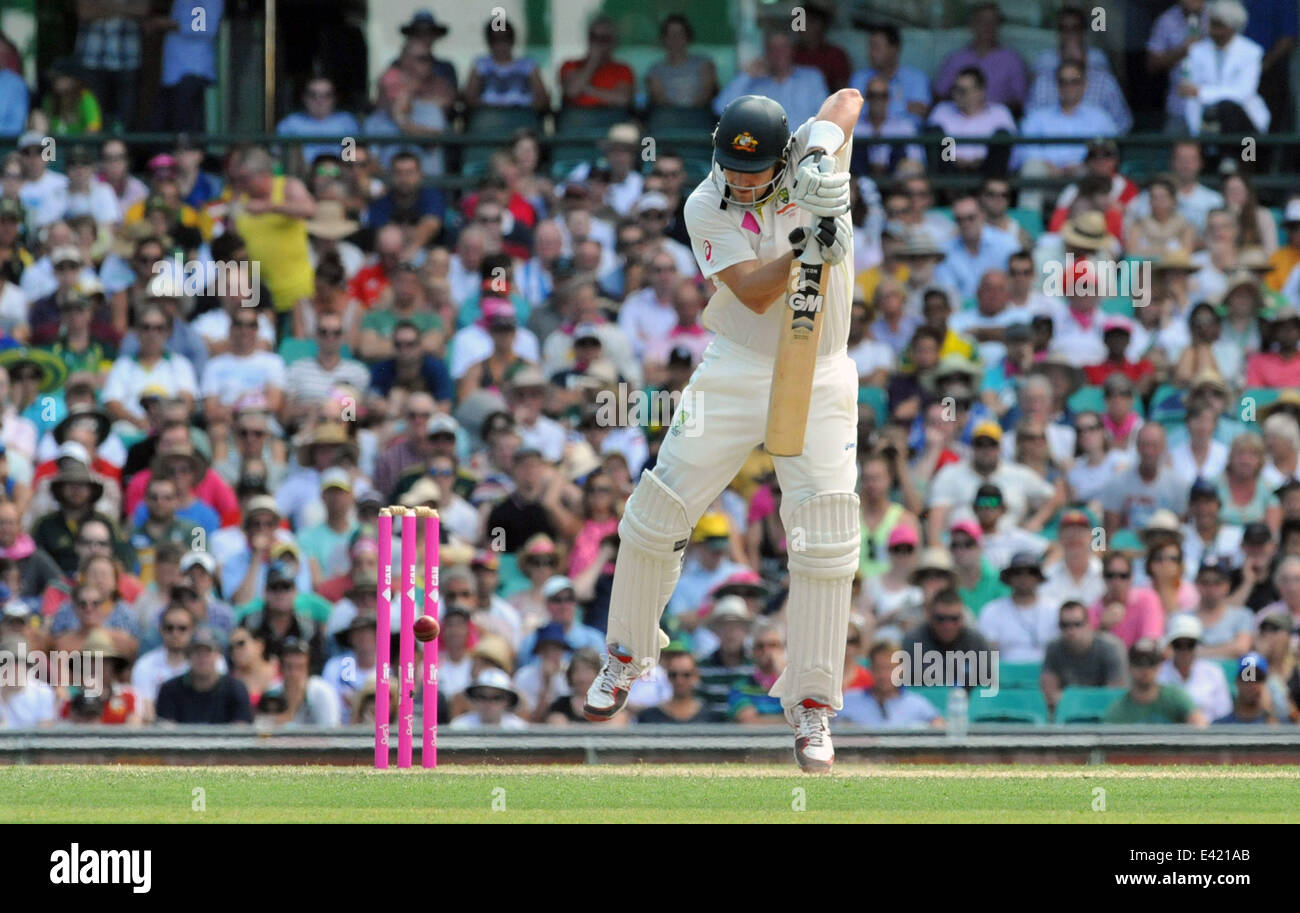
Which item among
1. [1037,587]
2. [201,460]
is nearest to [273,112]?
[201,460]

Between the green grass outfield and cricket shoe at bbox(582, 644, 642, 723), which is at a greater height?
cricket shoe at bbox(582, 644, 642, 723)

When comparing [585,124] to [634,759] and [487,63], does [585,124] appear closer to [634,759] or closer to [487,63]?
[487,63]

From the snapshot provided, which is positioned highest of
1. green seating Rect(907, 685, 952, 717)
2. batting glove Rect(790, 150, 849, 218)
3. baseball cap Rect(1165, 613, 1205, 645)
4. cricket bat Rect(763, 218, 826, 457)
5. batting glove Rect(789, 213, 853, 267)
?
batting glove Rect(790, 150, 849, 218)

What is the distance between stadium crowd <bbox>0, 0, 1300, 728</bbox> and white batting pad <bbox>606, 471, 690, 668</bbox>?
316 cm

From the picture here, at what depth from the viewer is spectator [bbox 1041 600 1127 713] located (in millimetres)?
14227

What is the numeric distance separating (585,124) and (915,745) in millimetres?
9253

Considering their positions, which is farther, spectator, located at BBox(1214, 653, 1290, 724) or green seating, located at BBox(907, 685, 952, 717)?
green seating, located at BBox(907, 685, 952, 717)

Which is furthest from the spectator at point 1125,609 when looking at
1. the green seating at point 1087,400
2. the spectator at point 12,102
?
the spectator at point 12,102

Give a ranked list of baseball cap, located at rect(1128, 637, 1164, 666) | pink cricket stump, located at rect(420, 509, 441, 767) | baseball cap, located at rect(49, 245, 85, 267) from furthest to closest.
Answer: baseball cap, located at rect(49, 245, 85, 267) → baseball cap, located at rect(1128, 637, 1164, 666) → pink cricket stump, located at rect(420, 509, 441, 767)

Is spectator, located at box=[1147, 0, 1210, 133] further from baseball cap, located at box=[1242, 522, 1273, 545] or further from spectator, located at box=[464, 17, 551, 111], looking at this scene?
baseball cap, located at box=[1242, 522, 1273, 545]

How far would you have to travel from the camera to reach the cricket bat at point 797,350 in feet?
32.4

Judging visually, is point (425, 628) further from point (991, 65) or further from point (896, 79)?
point (991, 65)

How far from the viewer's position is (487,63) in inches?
787

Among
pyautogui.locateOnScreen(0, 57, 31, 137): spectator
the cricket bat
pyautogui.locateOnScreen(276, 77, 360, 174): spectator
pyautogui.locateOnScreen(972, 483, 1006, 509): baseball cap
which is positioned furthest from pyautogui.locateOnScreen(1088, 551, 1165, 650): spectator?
pyautogui.locateOnScreen(0, 57, 31, 137): spectator
